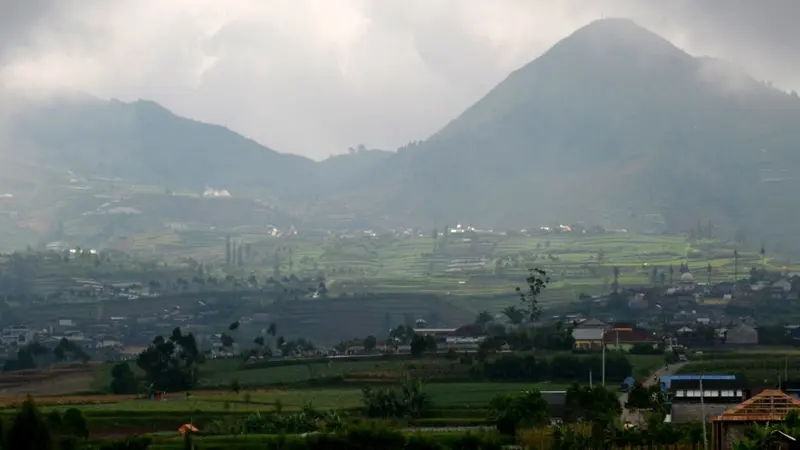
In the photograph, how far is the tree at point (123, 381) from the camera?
95.4 meters

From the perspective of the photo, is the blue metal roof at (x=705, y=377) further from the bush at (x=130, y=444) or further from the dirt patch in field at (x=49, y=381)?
the dirt patch in field at (x=49, y=381)

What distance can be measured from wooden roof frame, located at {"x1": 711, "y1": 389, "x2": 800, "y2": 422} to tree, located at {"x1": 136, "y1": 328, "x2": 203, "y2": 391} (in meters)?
45.0

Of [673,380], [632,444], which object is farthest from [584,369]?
[632,444]

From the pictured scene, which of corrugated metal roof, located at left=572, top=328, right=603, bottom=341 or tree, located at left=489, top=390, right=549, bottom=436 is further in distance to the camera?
corrugated metal roof, located at left=572, top=328, right=603, bottom=341

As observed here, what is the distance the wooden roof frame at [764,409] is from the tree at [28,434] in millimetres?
19886

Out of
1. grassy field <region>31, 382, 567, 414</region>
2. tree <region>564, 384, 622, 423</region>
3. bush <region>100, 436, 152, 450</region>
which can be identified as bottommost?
bush <region>100, 436, 152, 450</region>

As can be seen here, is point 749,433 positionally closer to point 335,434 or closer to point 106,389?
point 335,434

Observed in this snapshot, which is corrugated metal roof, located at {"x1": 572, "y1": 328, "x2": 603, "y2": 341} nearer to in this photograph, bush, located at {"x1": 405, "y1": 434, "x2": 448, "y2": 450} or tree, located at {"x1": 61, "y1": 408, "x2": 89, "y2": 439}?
tree, located at {"x1": 61, "y1": 408, "x2": 89, "y2": 439}

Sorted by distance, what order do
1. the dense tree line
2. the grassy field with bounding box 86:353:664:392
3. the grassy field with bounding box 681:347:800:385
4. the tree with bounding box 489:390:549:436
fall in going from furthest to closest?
the grassy field with bounding box 86:353:664:392 < the dense tree line < the grassy field with bounding box 681:347:800:385 < the tree with bounding box 489:390:549:436

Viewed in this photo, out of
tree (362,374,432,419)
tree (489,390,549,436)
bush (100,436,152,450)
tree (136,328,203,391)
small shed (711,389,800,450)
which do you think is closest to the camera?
small shed (711,389,800,450)

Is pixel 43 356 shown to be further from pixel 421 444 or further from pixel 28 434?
pixel 28 434

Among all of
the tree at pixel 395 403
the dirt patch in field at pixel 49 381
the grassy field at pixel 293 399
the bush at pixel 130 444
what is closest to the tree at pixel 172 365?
the dirt patch in field at pixel 49 381

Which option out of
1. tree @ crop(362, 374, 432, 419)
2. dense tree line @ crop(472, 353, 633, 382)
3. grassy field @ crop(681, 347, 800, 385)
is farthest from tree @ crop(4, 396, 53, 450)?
dense tree line @ crop(472, 353, 633, 382)

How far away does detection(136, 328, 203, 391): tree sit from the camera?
A: 96.2 meters
